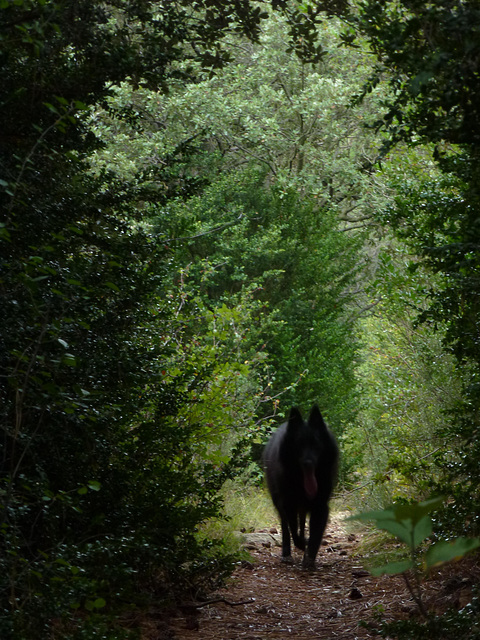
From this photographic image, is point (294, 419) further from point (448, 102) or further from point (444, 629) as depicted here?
point (448, 102)

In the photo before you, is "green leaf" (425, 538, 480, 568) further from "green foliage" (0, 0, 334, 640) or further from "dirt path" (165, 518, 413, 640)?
"dirt path" (165, 518, 413, 640)

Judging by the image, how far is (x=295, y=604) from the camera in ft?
20.2

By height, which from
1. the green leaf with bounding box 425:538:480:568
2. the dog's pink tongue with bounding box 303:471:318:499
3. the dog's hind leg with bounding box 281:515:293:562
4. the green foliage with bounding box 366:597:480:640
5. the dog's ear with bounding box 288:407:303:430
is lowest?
the green foliage with bounding box 366:597:480:640

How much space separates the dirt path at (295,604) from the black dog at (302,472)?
489 millimetres

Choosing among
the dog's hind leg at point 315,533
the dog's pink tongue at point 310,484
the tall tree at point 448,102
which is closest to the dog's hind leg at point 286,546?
the dog's hind leg at point 315,533

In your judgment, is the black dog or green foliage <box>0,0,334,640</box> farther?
the black dog

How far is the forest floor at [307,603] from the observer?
15.7 feet

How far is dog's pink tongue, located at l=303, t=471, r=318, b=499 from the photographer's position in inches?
332

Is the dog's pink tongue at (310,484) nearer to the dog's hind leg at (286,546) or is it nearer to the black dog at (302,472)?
the black dog at (302,472)

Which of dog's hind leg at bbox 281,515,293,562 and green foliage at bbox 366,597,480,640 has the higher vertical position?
dog's hind leg at bbox 281,515,293,562

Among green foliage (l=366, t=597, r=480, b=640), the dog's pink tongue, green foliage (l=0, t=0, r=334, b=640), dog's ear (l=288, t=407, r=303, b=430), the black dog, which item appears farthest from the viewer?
dog's ear (l=288, t=407, r=303, b=430)

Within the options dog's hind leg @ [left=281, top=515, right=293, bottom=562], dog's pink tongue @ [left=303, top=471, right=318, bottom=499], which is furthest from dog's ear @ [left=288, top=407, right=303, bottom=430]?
dog's hind leg @ [left=281, top=515, right=293, bottom=562]

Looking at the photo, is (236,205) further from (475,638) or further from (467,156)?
(475,638)

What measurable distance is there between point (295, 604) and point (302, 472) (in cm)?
259
